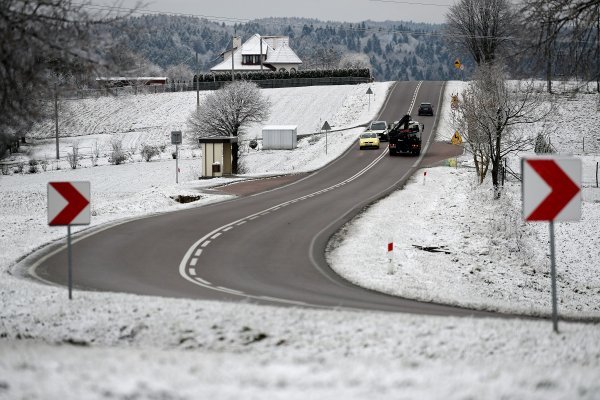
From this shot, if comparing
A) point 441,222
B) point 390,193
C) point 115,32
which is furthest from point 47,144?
point 115,32

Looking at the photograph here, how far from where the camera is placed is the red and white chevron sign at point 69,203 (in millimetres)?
10953

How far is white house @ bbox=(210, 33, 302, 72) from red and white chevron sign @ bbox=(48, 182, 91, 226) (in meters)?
131

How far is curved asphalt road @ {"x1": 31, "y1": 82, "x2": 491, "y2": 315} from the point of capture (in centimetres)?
1376

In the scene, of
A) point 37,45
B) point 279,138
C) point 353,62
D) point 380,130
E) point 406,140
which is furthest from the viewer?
point 353,62

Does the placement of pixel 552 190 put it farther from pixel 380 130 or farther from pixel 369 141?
pixel 380 130

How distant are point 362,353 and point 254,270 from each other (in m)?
9.14

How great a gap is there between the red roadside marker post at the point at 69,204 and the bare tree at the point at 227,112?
171ft

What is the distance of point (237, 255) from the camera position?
18.9 metres

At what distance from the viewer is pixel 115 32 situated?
10.6 metres

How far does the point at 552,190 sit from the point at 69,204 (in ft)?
22.8

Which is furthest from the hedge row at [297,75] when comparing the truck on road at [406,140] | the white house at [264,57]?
the truck on road at [406,140]

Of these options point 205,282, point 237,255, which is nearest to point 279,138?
point 237,255

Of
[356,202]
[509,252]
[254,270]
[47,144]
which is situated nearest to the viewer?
[254,270]

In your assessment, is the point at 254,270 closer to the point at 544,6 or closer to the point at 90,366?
the point at 544,6
